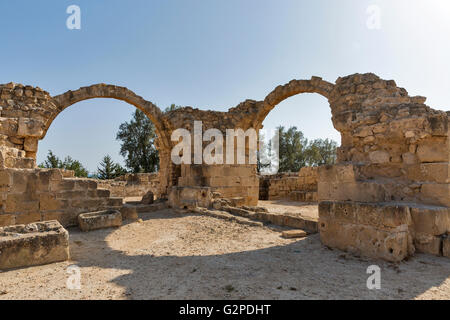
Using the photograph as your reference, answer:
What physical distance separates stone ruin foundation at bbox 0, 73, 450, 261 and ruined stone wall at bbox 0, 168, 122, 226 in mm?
16

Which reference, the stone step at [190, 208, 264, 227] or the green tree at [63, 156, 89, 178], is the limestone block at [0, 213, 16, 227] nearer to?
the stone step at [190, 208, 264, 227]

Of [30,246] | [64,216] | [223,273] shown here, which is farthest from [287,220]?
[64,216]

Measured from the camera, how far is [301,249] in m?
3.37

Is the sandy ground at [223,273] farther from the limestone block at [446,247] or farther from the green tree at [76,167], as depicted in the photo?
the green tree at [76,167]

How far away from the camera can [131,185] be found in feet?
46.0

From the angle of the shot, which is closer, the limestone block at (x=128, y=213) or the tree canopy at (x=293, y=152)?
the limestone block at (x=128, y=213)

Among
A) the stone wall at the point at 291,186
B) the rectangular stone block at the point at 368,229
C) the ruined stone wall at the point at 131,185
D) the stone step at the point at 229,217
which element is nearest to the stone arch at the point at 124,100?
the stone step at the point at 229,217

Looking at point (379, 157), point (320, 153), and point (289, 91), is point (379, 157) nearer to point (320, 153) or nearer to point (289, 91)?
point (289, 91)

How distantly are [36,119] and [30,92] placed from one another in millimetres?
766

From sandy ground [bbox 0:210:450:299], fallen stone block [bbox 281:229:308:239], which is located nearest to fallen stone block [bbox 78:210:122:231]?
sandy ground [bbox 0:210:450:299]

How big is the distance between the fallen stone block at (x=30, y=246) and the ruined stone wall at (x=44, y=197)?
178cm

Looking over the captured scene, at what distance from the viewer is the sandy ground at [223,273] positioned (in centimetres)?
207

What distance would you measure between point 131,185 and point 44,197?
9.40 meters
